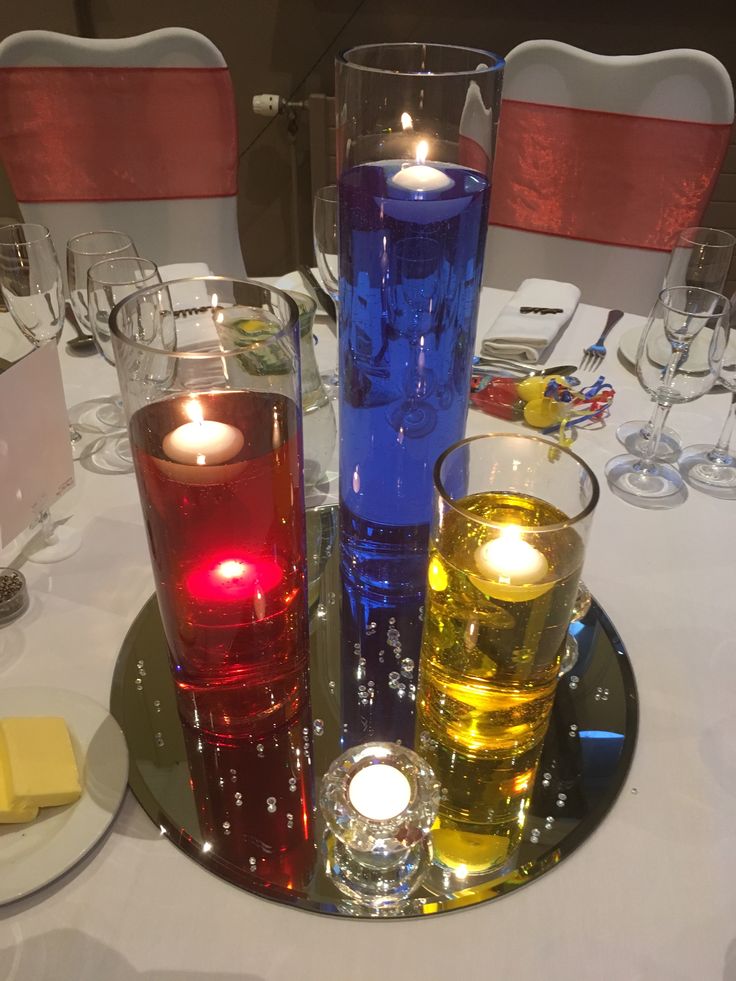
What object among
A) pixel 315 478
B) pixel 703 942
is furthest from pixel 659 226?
pixel 703 942

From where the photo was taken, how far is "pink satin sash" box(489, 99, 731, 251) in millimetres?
1414

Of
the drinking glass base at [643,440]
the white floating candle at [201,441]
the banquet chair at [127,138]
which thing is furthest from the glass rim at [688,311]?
the banquet chair at [127,138]

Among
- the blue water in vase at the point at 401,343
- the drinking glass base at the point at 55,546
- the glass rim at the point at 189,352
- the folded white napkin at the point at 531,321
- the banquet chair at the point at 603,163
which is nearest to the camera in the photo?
the glass rim at the point at 189,352

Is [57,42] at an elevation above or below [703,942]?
above

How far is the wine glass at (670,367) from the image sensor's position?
0.76 m

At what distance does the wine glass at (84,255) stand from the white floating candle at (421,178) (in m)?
0.38

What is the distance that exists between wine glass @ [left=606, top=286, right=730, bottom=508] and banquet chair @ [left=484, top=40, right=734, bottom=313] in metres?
0.70

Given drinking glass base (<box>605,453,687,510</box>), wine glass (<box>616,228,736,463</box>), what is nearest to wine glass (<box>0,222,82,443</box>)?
drinking glass base (<box>605,453,687,510</box>)

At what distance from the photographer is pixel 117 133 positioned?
1.49 m

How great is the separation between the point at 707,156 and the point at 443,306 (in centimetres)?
110

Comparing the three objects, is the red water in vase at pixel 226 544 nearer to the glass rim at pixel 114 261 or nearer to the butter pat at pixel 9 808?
the butter pat at pixel 9 808

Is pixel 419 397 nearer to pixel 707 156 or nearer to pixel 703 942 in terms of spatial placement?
pixel 703 942

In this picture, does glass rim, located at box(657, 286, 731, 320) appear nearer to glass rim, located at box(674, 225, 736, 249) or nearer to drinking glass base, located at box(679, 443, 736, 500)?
drinking glass base, located at box(679, 443, 736, 500)

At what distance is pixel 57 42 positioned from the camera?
4.61ft
